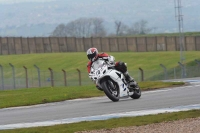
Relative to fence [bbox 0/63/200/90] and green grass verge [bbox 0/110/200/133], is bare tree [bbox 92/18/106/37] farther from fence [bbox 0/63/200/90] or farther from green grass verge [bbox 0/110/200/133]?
green grass verge [bbox 0/110/200/133]

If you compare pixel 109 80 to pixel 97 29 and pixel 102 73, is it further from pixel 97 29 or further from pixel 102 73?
pixel 97 29

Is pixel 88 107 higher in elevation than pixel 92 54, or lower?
lower

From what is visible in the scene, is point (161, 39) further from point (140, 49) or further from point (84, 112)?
point (84, 112)

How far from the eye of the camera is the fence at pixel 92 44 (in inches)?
3073

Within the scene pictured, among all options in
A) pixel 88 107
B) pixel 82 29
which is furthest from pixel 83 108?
pixel 82 29

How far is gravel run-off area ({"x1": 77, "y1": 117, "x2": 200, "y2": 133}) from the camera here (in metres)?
13.3

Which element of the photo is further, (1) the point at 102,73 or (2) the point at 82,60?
(2) the point at 82,60

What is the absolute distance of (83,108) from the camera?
2039 cm

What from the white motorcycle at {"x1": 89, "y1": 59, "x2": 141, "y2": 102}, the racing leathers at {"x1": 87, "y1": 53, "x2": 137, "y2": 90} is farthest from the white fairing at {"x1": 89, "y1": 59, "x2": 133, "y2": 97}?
the racing leathers at {"x1": 87, "y1": 53, "x2": 137, "y2": 90}

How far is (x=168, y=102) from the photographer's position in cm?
2044

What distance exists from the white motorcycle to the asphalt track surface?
28cm

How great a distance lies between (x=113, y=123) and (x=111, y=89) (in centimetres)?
619

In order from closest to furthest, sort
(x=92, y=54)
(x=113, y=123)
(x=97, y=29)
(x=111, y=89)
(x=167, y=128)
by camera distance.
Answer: (x=167, y=128) < (x=113, y=123) < (x=92, y=54) < (x=111, y=89) < (x=97, y=29)

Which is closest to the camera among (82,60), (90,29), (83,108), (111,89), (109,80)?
(83,108)
